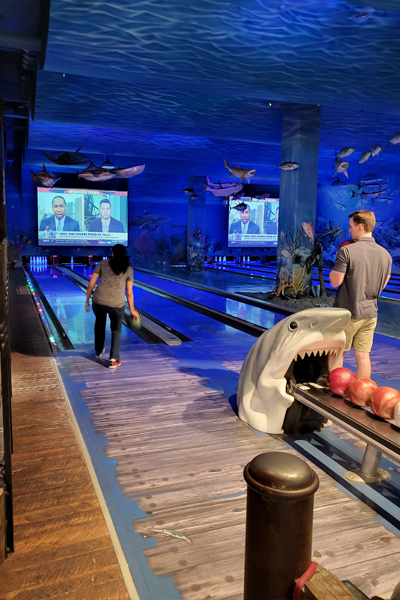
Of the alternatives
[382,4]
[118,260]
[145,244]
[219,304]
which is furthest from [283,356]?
[145,244]

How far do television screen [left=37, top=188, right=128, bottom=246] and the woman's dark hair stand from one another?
51.6ft

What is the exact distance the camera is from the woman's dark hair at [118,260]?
4.19 meters

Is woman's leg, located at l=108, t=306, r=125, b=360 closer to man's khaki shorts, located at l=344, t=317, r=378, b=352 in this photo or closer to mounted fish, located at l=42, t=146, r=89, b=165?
man's khaki shorts, located at l=344, t=317, r=378, b=352

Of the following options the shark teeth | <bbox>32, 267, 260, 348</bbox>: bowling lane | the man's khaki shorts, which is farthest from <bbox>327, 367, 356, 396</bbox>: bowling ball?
<bbox>32, 267, 260, 348</bbox>: bowling lane

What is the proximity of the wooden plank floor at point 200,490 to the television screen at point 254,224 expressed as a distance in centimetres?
1856

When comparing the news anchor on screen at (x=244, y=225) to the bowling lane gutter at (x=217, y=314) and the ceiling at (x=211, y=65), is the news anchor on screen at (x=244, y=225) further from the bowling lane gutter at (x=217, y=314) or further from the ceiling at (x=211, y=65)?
the ceiling at (x=211, y=65)

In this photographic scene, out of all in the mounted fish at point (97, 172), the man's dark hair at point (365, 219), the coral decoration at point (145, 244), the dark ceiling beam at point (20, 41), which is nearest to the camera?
the man's dark hair at point (365, 219)

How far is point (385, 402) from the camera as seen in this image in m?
2.17

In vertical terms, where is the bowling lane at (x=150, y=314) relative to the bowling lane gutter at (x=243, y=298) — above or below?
below

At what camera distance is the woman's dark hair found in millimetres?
4193

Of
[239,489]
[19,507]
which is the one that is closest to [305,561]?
[239,489]

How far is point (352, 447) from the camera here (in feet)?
9.20

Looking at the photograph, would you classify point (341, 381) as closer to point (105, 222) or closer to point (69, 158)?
point (69, 158)

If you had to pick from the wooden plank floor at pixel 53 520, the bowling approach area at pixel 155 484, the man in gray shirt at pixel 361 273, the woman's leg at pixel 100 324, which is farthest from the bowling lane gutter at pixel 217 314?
the wooden plank floor at pixel 53 520
